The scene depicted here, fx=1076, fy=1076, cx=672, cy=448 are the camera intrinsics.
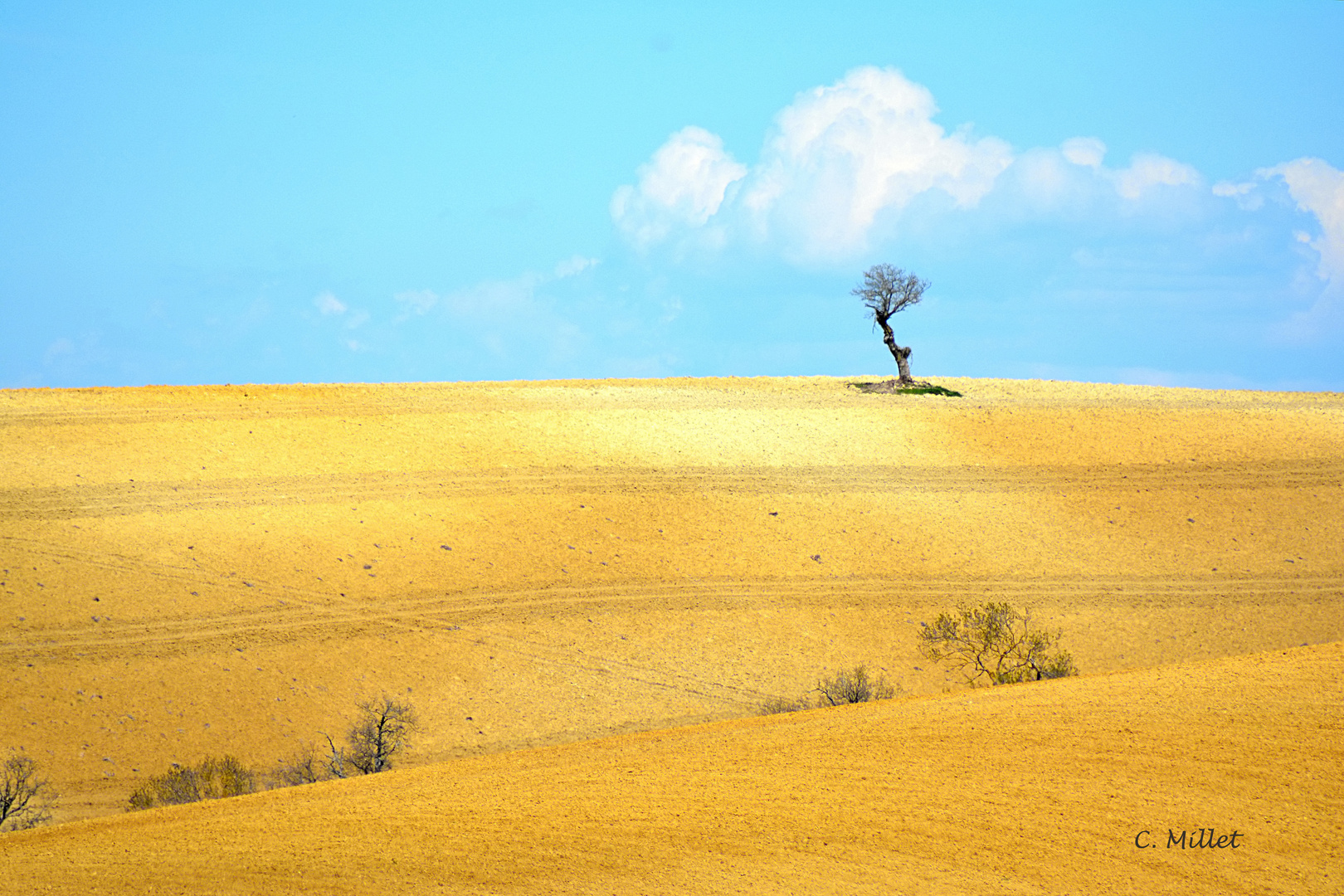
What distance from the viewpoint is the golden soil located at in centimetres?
937

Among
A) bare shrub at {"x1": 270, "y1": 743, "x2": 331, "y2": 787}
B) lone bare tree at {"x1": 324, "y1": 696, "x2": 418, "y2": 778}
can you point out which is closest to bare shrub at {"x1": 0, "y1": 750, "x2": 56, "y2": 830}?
bare shrub at {"x1": 270, "y1": 743, "x2": 331, "y2": 787}

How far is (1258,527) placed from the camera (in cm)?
2709

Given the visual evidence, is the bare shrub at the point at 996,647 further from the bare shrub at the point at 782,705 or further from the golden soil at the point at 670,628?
the bare shrub at the point at 782,705

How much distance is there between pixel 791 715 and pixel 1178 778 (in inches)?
193

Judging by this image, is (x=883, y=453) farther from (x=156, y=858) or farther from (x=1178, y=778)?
(x=156, y=858)

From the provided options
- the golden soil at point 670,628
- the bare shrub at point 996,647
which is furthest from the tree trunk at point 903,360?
the bare shrub at point 996,647

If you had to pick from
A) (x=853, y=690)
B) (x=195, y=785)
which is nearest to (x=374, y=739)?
(x=195, y=785)

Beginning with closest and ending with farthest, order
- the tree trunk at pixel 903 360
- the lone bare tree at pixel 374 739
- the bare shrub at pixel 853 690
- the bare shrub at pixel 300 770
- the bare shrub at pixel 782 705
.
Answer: the bare shrub at pixel 300 770
the lone bare tree at pixel 374 739
the bare shrub at pixel 853 690
the bare shrub at pixel 782 705
the tree trunk at pixel 903 360

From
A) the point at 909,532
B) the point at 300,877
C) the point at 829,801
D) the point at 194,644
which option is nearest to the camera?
the point at 300,877

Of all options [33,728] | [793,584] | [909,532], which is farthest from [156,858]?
[909,532]

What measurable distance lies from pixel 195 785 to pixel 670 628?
9371mm

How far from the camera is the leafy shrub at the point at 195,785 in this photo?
15.0 metres

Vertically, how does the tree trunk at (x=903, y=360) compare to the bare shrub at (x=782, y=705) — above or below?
above

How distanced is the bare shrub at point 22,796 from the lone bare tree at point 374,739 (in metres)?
3.87
